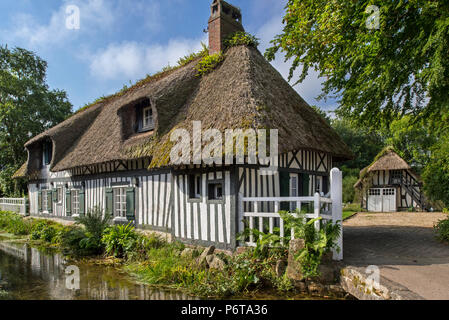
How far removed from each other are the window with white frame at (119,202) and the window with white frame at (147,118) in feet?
7.95

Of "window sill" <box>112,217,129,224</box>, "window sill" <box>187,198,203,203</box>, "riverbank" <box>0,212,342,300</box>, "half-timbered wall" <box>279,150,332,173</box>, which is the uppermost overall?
"half-timbered wall" <box>279,150,332,173</box>

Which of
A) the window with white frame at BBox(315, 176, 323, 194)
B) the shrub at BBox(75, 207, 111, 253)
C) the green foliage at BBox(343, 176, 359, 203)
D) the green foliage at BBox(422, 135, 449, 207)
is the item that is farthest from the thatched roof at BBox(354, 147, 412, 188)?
the shrub at BBox(75, 207, 111, 253)

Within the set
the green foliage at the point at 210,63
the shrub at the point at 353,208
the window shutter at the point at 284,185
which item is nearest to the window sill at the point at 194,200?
the window shutter at the point at 284,185

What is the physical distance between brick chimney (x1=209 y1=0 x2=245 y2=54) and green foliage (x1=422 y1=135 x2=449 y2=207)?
712cm

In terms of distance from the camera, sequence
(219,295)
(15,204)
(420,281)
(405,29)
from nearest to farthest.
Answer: (420,281), (219,295), (405,29), (15,204)

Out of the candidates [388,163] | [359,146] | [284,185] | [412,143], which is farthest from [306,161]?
[359,146]

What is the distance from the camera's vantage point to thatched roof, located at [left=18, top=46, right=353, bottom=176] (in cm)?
713

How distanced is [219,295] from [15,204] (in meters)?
18.2

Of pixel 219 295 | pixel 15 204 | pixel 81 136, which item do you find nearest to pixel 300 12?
pixel 219 295

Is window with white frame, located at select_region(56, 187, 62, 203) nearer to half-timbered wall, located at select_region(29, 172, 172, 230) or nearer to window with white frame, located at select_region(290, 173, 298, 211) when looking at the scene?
half-timbered wall, located at select_region(29, 172, 172, 230)

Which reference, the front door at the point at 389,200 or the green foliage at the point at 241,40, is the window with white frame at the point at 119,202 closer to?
the green foliage at the point at 241,40

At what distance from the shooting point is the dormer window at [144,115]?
10219mm

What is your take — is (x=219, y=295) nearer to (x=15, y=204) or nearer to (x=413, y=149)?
(x=15, y=204)

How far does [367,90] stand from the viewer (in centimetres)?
746
